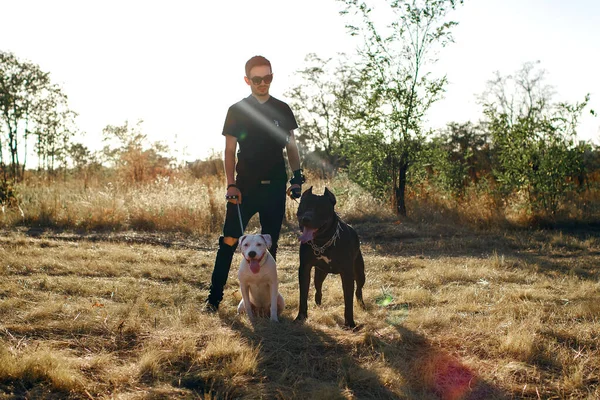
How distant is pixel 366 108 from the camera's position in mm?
11617

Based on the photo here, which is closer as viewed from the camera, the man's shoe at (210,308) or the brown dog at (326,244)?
the brown dog at (326,244)

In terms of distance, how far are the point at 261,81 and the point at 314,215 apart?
1.28 metres

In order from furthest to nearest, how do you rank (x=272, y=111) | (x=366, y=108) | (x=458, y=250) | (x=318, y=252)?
1. (x=366, y=108)
2. (x=458, y=250)
3. (x=272, y=111)
4. (x=318, y=252)

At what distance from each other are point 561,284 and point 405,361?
10.8 feet

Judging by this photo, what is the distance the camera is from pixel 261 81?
4430mm

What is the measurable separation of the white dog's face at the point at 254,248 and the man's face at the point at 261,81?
1.25 metres

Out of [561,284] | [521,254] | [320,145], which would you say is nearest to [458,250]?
[521,254]

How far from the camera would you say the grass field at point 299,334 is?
2943mm

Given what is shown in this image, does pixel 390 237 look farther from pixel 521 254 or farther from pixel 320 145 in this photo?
pixel 320 145

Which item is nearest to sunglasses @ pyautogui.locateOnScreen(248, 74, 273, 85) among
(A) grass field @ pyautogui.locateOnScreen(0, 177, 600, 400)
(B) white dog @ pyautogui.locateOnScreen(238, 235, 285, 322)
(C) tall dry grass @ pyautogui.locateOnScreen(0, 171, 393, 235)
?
(B) white dog @ pyautogui.locateOnScreen(238, 235, 285, 322)

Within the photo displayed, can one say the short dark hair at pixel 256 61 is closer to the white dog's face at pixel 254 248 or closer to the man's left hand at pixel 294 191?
the man's left hand at pixel 294 191

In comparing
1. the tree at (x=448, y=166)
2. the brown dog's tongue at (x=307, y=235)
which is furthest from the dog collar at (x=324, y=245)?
the tree at (x=448, y=166)

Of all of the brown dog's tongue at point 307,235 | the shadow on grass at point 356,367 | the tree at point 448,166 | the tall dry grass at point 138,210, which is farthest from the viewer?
the tree at point 448,166

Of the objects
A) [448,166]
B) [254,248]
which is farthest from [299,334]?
[448,166]
